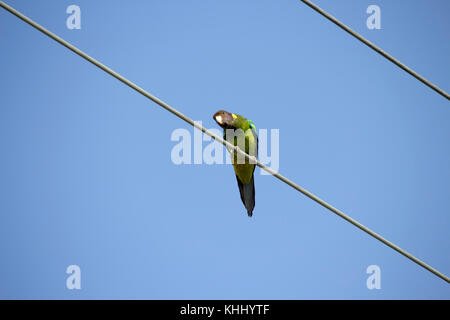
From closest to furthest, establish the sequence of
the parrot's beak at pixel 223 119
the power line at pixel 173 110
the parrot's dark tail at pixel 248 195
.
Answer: the power line at pixel 173 110 → the parrot's beak at pixel 223 119 → the parrot's dark tail at pixel 248 195

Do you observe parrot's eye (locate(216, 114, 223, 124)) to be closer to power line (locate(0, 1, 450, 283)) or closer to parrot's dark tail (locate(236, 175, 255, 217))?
parrot's dark tail (locate(236, 175, 255, 217))

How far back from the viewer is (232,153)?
6441 mm

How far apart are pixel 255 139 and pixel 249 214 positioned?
949 mm

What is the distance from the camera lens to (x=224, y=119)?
648cm

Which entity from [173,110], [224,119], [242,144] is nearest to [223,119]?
[224,119]

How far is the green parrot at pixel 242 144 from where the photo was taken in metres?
6.51

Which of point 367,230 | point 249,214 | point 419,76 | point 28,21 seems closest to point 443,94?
point 419,76

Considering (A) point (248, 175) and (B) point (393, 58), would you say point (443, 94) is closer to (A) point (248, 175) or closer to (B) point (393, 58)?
(B) point (393, 58)

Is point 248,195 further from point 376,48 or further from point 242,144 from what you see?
point 376,48

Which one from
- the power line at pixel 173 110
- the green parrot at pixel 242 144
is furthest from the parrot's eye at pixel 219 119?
the power line at pixel 173 110

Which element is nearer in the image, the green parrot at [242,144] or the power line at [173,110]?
the power line at [173,110]

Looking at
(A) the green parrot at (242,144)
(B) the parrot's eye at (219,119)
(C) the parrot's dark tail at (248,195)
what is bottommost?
(C) the parrot's dark tail at (248,195)

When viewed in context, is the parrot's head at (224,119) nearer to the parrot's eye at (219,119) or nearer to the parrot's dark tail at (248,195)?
the parrot's eye at (219,119)

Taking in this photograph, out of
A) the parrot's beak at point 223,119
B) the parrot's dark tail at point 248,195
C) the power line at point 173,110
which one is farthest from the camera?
the parrot's dark tail at point 248,195
